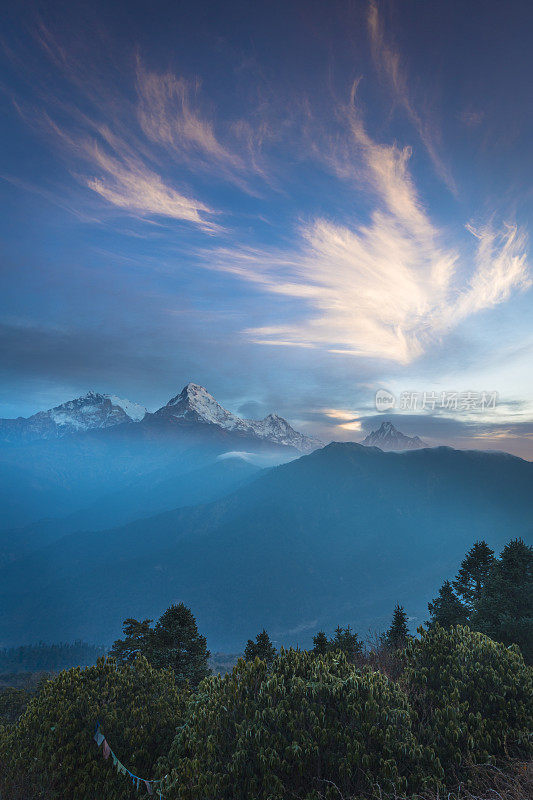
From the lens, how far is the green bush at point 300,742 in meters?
9.89

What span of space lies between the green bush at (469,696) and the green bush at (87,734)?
37.8 feet

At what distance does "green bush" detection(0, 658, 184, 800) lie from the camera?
13.4m

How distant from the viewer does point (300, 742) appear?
10727 mm

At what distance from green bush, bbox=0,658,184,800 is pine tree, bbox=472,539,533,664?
87.6 ft

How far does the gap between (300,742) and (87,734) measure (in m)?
10.6

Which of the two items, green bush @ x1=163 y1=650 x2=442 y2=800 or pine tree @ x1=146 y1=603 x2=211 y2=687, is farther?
pine tree @ x1=146 y1=603 x2=211 y2=687

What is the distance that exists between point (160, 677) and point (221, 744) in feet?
34.9

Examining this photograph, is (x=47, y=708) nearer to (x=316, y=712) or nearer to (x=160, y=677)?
(x=160, y=677)

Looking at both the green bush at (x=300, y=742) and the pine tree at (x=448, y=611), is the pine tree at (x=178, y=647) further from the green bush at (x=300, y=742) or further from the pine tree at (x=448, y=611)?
the pine tree at (x=448, y=611)

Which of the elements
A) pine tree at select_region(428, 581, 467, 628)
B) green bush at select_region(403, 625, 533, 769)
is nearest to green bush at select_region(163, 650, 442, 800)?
green bush at select_region(403, 625, 533, 769)

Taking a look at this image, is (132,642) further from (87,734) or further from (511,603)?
(511,603)

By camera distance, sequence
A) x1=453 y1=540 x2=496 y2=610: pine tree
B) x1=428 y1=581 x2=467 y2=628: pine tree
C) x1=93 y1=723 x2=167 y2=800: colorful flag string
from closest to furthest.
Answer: x1=93 y1=723 x2=167 y2=800: colorful flag string
x1=428 y1=581 x2=467 y2=628: pine tree
x1=453 y1=540 x2=496 y2=610: pine tree

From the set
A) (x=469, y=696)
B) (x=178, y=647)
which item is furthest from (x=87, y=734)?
(x=178, y=647)

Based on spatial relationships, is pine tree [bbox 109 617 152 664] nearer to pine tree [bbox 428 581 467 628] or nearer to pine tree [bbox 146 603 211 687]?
pine tree [bbox 146 603 211 687]
